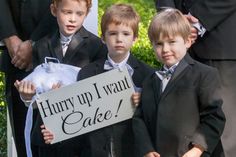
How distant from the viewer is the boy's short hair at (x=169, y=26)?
4266 mm

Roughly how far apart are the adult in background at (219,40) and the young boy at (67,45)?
45 centimetres

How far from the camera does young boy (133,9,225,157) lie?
13.9 feet

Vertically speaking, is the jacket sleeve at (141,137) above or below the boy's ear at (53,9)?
below

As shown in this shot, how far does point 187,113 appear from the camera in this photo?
4.23 m

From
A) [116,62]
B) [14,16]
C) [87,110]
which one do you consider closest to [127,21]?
[116,62]

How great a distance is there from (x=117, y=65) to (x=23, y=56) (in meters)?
0.64

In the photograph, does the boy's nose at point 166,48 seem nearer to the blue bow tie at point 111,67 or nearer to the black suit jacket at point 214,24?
the blue bow tie at point 111,67

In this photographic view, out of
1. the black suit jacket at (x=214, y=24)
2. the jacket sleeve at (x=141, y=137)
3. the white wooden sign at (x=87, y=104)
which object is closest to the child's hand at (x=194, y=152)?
the jacket sleeve at (x=141, y=137)

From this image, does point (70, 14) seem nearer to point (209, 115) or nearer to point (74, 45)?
point (74, 45)

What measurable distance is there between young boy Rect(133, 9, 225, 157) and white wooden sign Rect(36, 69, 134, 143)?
190 millimetres

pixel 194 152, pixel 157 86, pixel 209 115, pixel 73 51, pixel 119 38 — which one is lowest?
pixel 194 152

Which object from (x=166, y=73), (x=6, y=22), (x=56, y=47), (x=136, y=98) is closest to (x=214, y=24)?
(x=166, y=73)

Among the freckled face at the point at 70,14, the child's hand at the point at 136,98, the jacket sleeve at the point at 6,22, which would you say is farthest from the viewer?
the jacket sleeve at the point at 6,22

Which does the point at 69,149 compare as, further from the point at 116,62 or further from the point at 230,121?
the point at 230,121
